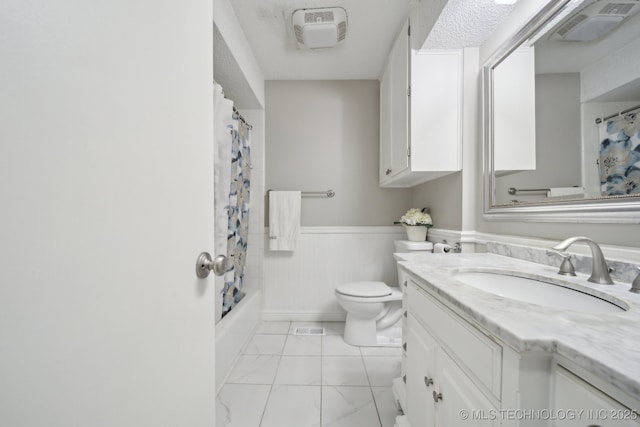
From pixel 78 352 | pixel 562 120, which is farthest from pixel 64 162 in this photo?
pixel 562 120

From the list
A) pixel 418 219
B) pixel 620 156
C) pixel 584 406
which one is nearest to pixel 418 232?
pixel 418 219

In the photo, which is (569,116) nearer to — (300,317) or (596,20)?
(596,20)

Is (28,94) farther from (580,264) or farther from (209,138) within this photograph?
(580,264)

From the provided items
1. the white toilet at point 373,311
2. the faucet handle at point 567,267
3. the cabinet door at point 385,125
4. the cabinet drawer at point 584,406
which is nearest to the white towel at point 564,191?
the faucet handle at point 567,267

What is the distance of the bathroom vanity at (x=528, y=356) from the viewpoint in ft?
1.19

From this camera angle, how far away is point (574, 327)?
1.49ft

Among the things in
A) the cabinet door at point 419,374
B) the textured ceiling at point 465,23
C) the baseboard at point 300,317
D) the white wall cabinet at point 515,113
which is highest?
the textured ceiling at point 465,23

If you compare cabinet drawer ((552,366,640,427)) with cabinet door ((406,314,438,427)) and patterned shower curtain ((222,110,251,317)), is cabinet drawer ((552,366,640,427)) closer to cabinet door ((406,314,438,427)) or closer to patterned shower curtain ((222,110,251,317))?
cabinet door ((406,314,438,427))

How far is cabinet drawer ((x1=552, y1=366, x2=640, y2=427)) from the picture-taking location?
34 cm

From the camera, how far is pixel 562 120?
968 mm

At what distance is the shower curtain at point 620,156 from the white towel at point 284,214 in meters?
1.82

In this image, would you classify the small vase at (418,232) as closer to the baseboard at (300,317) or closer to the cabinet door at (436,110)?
the cabinet door at (436,110)

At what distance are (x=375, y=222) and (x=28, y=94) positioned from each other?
2.27m

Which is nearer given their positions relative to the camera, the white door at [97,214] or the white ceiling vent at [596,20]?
the white door at [97,214]
